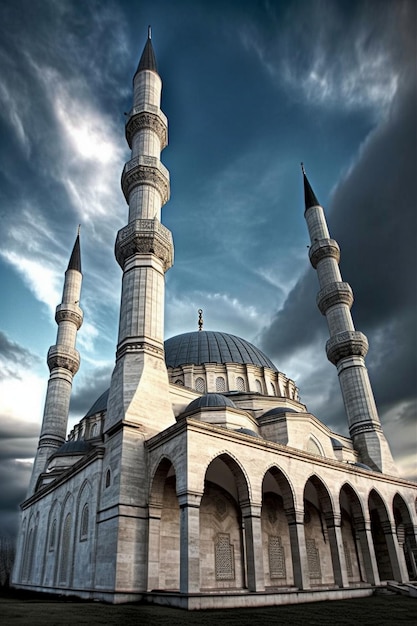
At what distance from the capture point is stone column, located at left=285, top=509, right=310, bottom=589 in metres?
11.4

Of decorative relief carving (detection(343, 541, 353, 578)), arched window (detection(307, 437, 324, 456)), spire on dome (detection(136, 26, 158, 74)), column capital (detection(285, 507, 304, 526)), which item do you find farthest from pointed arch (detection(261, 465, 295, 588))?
spire on dome (detection(136, 26, 158, 74))

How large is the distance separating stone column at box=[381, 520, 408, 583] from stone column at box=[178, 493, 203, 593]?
879cm

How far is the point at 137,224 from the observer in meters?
17.0

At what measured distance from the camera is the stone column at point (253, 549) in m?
10.3

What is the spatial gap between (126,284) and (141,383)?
4.33m

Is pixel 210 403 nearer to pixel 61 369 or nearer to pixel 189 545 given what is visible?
pixel 189 545

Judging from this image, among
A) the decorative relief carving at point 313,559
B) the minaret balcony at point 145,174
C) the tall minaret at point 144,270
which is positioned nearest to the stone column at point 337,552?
the decorative relief carving at point 313,559

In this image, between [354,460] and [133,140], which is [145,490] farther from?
[133,140]

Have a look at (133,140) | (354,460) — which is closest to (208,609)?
(354,460)

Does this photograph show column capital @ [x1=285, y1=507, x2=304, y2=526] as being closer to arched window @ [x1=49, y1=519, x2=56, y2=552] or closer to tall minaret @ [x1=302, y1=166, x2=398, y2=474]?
arched window @ [x1=49, y1=519, x2=56, y2=552]

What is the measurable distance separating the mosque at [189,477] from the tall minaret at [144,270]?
6cm

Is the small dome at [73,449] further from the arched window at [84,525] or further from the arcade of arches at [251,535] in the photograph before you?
the arcade of arches at [251,535]

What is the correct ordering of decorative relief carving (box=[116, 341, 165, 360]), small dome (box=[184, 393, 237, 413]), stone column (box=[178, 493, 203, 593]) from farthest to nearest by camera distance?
small dome (box=[184, 393, 237, 413]), decorative relief carving (box=[116, 341, 165, 360]), stone column (box=[178, 493, 203, 593])

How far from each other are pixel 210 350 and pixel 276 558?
12.5 m
